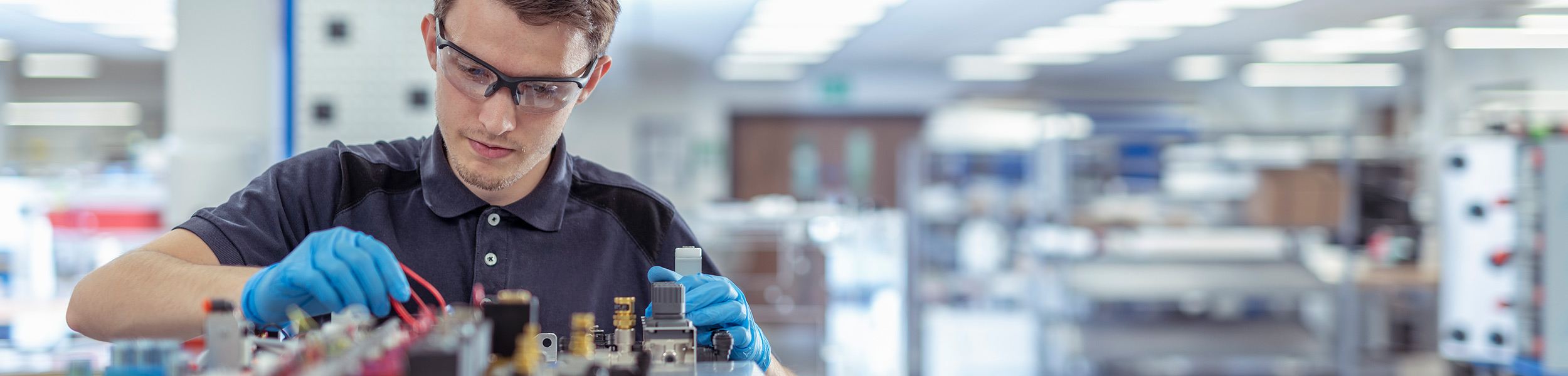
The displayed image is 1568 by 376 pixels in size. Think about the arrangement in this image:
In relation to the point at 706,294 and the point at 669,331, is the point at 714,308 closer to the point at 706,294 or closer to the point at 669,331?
the point at 706,294

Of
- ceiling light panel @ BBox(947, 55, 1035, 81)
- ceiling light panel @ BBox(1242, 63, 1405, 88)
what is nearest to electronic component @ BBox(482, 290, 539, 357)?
ceiling light panel @ BBox(947, 55, 1035, 81)

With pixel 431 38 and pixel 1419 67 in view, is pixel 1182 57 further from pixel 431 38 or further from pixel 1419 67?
pixel 431 38

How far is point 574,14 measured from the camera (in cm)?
116

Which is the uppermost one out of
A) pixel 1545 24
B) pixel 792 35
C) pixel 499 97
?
pixel 792 35

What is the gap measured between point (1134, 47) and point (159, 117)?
8146mm

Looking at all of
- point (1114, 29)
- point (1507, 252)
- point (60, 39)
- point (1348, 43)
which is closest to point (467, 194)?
point (1507, 252)

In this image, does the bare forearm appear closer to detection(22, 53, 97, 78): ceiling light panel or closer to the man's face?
the man's face

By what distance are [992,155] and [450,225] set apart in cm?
717

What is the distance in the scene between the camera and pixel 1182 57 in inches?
274

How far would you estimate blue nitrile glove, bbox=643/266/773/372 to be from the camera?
3.54 feet

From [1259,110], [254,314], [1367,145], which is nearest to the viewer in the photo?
[254,314]

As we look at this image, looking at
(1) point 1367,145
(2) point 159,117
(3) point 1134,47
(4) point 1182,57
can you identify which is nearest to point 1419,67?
(1) point 1367,145

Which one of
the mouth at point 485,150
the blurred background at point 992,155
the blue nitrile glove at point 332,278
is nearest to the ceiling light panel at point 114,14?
the blurred background at point 992,155

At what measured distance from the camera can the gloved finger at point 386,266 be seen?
89 cm
